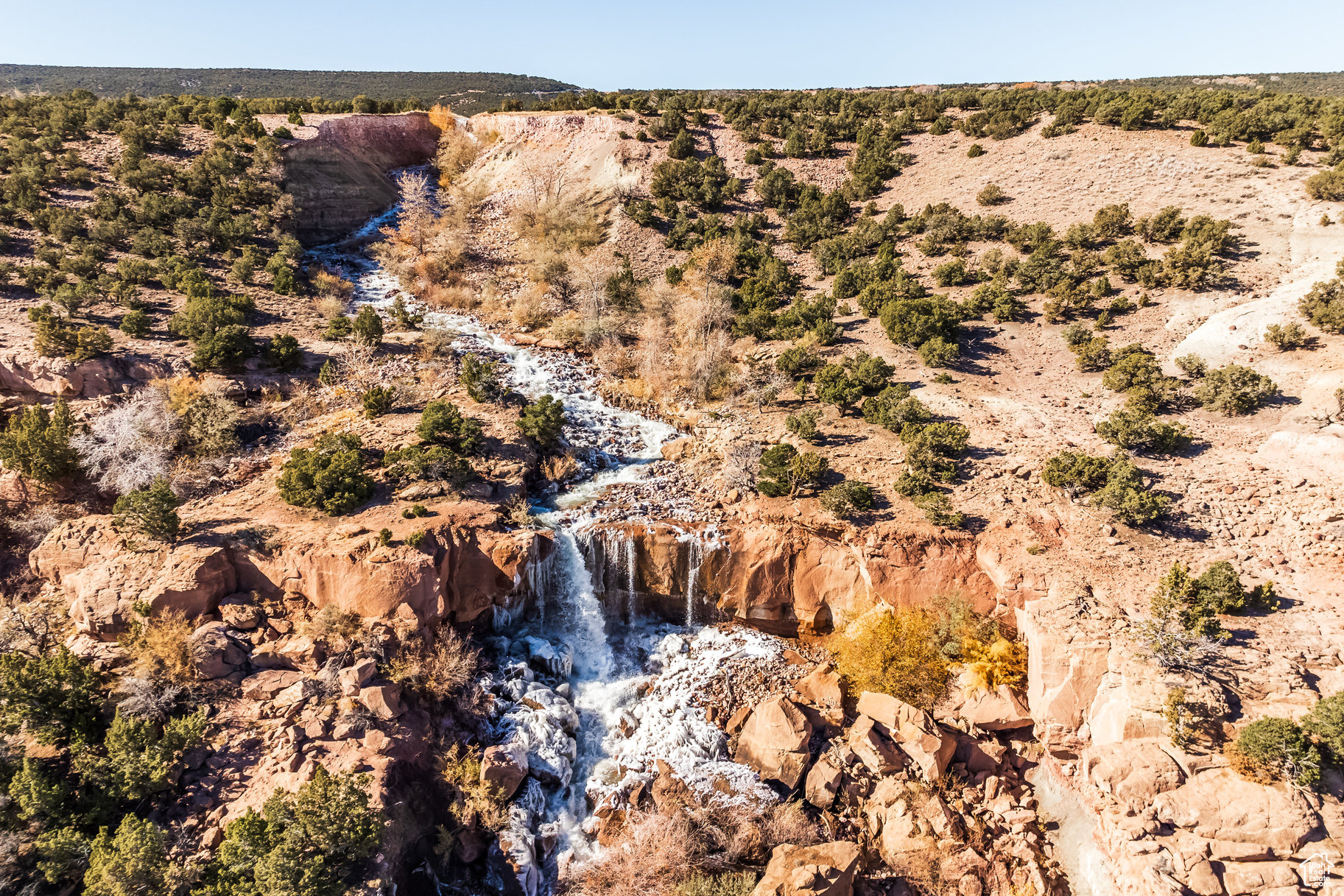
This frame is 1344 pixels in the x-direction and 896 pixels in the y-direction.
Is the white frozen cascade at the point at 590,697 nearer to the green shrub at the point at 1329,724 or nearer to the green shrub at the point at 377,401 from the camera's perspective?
the green shrub at the point at 377,401

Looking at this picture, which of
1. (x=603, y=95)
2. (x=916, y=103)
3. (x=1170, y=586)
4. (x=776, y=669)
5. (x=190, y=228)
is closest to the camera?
(x=1170, y=586)

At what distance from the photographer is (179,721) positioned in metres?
13.4

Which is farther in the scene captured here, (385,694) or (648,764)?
(648,764)

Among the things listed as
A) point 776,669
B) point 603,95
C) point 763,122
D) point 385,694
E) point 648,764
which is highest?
point 603,95

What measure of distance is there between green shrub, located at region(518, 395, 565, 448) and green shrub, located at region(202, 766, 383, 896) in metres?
13.9

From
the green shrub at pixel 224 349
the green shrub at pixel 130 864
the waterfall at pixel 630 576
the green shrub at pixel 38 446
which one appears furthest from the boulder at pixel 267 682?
the green shrub at pixel 224 349

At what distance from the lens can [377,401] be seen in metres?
23.6

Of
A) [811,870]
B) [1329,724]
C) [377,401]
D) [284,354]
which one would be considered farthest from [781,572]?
[284,354]

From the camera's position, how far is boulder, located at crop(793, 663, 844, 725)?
17.5m

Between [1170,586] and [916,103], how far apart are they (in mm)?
47869

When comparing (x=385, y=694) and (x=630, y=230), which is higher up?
(x=630, y=230)

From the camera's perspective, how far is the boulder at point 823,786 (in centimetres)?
1575

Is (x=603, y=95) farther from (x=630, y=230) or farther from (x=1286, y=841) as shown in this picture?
(x=1286, y=841)

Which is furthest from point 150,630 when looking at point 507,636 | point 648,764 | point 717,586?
point 717,586
